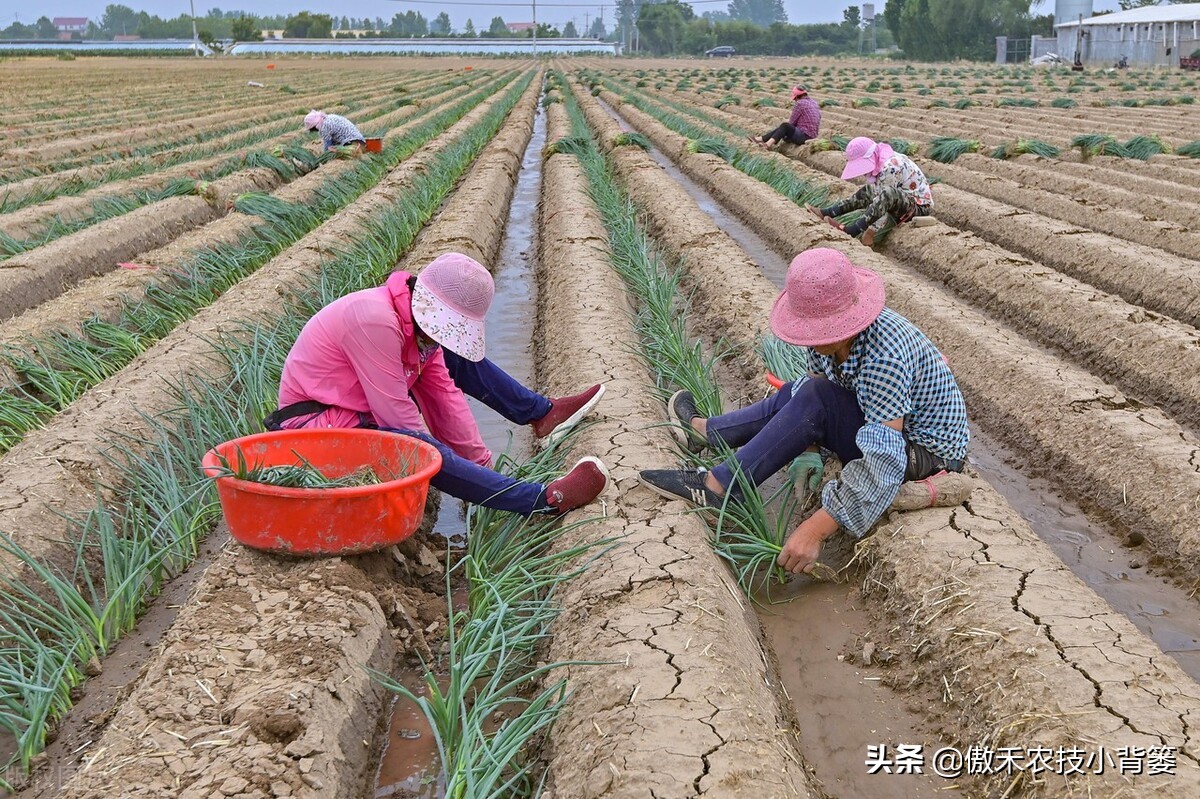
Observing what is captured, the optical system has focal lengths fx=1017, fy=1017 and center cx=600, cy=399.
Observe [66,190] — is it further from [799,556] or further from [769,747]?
[769,747]

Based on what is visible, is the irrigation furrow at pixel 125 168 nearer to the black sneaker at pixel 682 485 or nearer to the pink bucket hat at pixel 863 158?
the pink bucket hat at pixel 863 158

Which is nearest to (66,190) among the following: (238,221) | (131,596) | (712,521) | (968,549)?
(238,221)

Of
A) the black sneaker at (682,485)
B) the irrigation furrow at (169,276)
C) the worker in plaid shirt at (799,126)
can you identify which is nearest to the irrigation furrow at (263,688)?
the black sneaker at (682,485)

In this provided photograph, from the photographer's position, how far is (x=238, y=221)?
7559 millimetres

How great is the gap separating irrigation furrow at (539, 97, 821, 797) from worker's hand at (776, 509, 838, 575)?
0.19m

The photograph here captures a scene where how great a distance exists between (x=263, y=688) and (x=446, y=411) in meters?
1.32

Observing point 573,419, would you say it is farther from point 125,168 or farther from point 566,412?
point 125,168

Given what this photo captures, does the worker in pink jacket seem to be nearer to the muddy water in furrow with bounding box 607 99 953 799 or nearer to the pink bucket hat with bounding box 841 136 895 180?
the muddy water in furrow with bounding box 607 99 953 799

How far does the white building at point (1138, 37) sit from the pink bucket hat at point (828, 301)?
36.9m

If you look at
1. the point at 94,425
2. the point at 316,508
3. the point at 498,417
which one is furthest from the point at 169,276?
the point at 316,508

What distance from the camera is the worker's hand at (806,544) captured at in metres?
3.03

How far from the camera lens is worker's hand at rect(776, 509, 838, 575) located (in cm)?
303

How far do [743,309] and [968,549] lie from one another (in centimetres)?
271

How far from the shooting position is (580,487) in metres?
3.24
